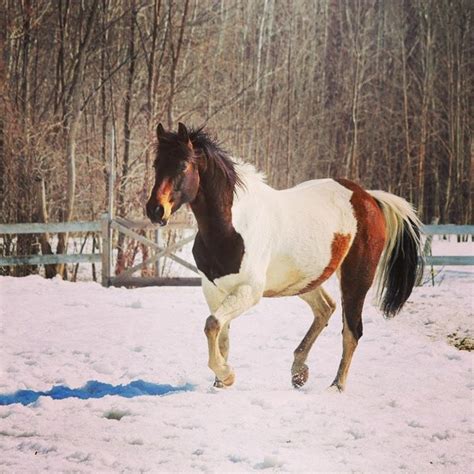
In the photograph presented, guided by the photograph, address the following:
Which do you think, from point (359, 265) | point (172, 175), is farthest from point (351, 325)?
point (172, 175)

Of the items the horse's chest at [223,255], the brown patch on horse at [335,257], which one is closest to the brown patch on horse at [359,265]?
the brown patch on horse at [335,257]

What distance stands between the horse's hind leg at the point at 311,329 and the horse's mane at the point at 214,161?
1.30 m

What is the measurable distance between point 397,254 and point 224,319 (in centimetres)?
201

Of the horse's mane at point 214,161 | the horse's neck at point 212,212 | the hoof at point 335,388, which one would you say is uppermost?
the horse's mane at point 214,161

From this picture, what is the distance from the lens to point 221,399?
4488mm

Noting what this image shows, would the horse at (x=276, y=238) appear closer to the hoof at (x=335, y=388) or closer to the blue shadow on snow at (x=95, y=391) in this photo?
the hoof at (x=335, y=388)

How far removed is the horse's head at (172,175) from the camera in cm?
409

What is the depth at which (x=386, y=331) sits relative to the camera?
7566 millimetres

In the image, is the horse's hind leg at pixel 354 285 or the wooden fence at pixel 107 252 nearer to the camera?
the horse's hind leg at pixel 354 285

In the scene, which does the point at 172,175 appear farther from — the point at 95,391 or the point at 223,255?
the point at 95,391

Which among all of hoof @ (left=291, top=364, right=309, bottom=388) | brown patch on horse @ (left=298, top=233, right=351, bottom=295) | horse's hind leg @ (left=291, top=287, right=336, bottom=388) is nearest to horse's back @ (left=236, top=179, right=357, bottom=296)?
brown patch on horse @ (left=298, top=233, right=351, bottom=295)

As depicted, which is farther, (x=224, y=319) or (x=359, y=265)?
(x=359, y=265)

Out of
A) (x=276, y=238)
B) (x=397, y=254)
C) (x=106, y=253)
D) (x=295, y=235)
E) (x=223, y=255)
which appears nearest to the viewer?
(x=223, y=255)

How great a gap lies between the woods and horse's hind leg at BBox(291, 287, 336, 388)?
6049 mm
